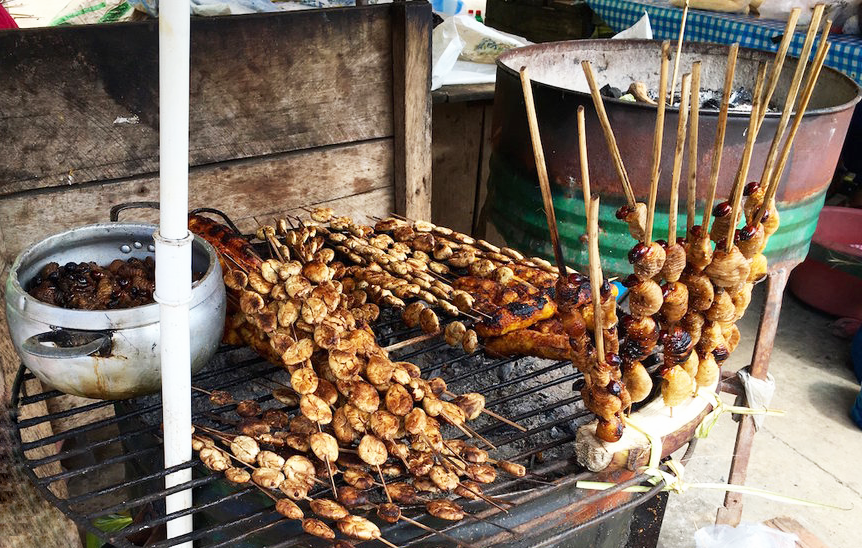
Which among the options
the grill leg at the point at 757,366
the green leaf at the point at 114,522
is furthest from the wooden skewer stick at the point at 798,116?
the green leaf at the point at 114,522

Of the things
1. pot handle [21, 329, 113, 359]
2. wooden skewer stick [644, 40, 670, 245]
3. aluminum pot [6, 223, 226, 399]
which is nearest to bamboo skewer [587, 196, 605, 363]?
wooden skewer stick [644, 40, 670, 245]

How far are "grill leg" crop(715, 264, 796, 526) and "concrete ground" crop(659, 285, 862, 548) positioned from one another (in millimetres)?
227

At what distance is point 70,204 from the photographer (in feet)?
9.93

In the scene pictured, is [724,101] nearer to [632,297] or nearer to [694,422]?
[632,297]

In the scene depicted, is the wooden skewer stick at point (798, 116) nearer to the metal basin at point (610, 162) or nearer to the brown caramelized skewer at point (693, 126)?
the brown caramelized skewer at point (693, 126)

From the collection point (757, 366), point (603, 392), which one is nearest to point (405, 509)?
point (603, 392)

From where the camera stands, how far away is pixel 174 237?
1403mm

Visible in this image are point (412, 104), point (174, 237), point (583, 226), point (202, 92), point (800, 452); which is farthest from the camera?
point (800, 452)

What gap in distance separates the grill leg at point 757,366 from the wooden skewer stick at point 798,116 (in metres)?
1.81

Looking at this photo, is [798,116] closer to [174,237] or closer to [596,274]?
[596,274]

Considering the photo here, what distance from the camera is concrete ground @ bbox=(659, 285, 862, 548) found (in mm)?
3920

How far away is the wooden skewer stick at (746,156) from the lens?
5.08 ft

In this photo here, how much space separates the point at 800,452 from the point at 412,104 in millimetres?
3237

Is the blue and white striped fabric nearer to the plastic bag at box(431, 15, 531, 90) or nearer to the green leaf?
the plastic bag at box(431, 15, 531, 90)
